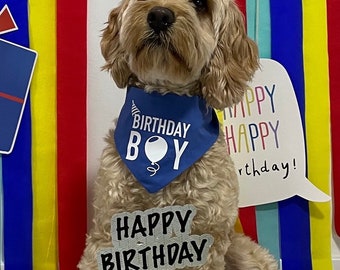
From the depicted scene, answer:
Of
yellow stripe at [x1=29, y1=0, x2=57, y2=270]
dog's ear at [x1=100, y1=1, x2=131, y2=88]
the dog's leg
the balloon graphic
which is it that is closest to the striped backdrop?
yellow stripe at [x1=29, y1=0, x2=57, y2=270]

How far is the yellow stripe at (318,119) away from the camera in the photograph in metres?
1.54

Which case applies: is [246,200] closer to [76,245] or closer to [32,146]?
[76,245]

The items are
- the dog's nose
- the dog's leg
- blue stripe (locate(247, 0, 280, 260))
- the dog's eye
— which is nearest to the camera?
the dog's nose

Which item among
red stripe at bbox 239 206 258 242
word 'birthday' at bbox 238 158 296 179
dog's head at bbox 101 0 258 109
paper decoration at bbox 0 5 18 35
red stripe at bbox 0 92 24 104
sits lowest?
red stripe at bbox 239 206 258 242

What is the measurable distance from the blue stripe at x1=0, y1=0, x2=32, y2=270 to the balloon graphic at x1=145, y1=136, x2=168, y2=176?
0.43 meters

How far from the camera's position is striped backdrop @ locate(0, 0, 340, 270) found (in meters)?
1.48

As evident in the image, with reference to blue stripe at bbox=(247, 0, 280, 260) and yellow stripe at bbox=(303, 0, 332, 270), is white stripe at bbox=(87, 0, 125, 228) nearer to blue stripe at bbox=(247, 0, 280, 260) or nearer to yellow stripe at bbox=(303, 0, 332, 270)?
blue stripe at bbox=(247, 0, 280, 260)

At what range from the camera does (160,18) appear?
3.60ft

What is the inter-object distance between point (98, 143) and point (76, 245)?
274mm

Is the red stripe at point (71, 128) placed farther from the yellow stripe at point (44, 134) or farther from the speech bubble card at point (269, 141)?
the speech bubble card at point (269, 141)

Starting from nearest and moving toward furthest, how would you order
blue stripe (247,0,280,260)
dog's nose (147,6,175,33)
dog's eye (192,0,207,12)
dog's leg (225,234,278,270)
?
dog's nose (147,6,175,33), dog's eye (192,0,207,12), dog's leg (225,234,278,270), blue stripe (247,0,280,260)

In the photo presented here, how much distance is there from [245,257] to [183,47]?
1.89 ft

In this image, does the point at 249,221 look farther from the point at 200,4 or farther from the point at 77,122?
the point at 200,4

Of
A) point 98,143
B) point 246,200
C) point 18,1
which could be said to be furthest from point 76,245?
point 18,1
